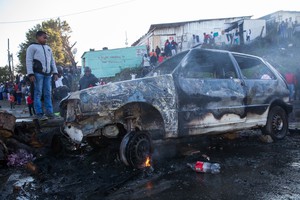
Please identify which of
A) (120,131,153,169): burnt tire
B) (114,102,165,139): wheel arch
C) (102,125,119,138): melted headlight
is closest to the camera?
(120,131,153,169): burnt tire

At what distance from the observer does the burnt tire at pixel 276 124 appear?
5.23m

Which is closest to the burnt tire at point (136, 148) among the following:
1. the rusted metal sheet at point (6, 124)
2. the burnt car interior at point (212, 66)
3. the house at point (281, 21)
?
the burnt car interior at point (212, 66)

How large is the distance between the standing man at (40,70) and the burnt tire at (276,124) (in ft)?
14.4

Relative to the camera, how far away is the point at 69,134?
11.5ft

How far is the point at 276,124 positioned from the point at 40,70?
16.1 feet

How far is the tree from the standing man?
27.7 meters

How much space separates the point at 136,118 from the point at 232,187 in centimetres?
154

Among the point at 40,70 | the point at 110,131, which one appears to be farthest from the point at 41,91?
the point at 110,131

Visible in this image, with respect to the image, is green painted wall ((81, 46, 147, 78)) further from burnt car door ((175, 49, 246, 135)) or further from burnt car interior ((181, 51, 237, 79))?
burnt car door ((175, 49, 246, 135))

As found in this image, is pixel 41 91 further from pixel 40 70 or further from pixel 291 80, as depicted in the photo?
pixel 291 80

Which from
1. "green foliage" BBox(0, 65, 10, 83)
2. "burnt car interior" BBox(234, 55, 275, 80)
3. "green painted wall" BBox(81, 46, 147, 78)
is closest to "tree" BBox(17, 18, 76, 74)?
"green foliage" BBox(0, 65, 10, 83)

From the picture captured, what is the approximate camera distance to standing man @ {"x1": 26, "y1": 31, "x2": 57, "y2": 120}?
5.24 meters

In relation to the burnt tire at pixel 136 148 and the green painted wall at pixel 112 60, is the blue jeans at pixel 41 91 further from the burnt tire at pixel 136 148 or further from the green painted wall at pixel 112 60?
the green painted wall at pixel 112 60

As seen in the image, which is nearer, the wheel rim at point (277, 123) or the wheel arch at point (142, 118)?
the wheel arch at point (142, 118)
